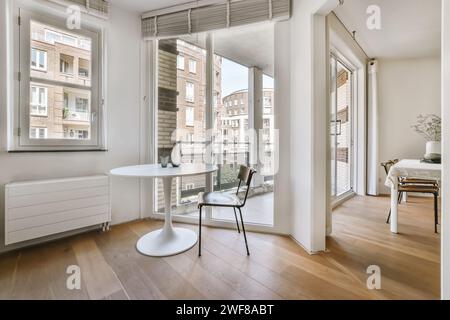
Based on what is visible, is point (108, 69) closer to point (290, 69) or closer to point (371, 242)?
point (290, 69)

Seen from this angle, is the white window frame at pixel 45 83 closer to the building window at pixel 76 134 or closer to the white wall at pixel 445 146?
the building window at pixel 76 134

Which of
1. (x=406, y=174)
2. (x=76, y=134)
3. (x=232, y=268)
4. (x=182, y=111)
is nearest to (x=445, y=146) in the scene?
(x=232, y=268)

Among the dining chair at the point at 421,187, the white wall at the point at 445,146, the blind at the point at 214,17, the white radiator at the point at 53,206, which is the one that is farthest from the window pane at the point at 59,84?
the dining chair at the point at 421,187

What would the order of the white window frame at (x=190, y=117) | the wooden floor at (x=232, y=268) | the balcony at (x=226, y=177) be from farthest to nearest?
the white window frame at (x=190, y=117) < the balcony at (x=226, y=177) < the wooden floor at (x=232, y=268)

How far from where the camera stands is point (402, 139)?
175 inches

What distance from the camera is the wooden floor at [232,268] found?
59.7 inches

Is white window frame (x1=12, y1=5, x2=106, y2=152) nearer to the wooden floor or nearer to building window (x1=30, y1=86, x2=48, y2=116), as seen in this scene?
building window (x1=30, y1=86, x2=48, y2=116)

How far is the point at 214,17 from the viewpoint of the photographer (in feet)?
8.59

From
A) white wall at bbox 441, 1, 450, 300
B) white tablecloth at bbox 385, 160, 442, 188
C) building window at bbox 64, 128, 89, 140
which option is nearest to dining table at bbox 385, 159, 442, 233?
white tablecloth at bbox 385, 160, 442, 188

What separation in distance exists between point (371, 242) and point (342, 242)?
296 mm

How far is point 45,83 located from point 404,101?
576cm

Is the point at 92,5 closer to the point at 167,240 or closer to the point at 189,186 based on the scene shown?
the point at 189,186

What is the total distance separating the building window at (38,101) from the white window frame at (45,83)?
0.04 meters
